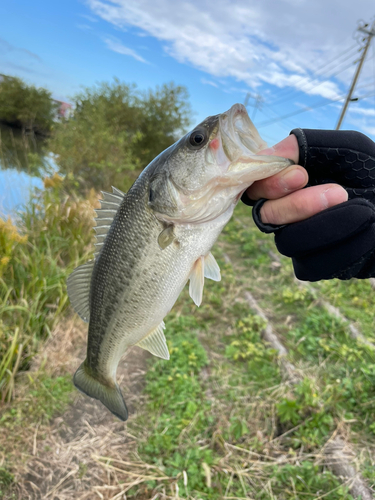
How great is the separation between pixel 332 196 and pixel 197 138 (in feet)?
2.26

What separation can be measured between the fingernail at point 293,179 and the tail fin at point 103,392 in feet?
4.93

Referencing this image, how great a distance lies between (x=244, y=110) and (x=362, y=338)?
13.2 feet

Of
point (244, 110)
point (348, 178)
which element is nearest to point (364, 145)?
point (348, 178)

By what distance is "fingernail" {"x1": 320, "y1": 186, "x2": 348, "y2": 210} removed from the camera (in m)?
1.49

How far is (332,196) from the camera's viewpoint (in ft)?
4.88

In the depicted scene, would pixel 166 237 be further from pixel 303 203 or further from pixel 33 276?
pixel 33 276

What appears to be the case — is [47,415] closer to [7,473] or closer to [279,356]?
[7,473]

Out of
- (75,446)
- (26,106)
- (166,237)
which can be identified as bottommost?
(75,446)

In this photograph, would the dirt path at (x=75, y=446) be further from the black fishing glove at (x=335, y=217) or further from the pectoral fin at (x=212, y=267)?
the black fishing glove at (x=335, y=217)

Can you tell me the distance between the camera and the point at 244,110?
153 cm

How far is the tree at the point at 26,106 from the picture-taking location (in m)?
28.9

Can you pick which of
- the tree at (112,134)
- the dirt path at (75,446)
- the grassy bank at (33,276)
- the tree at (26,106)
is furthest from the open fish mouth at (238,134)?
the tree at (26,106)

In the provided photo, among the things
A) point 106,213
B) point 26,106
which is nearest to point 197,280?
point 106,213

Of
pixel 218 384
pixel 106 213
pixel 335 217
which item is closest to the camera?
pixel 335 217
